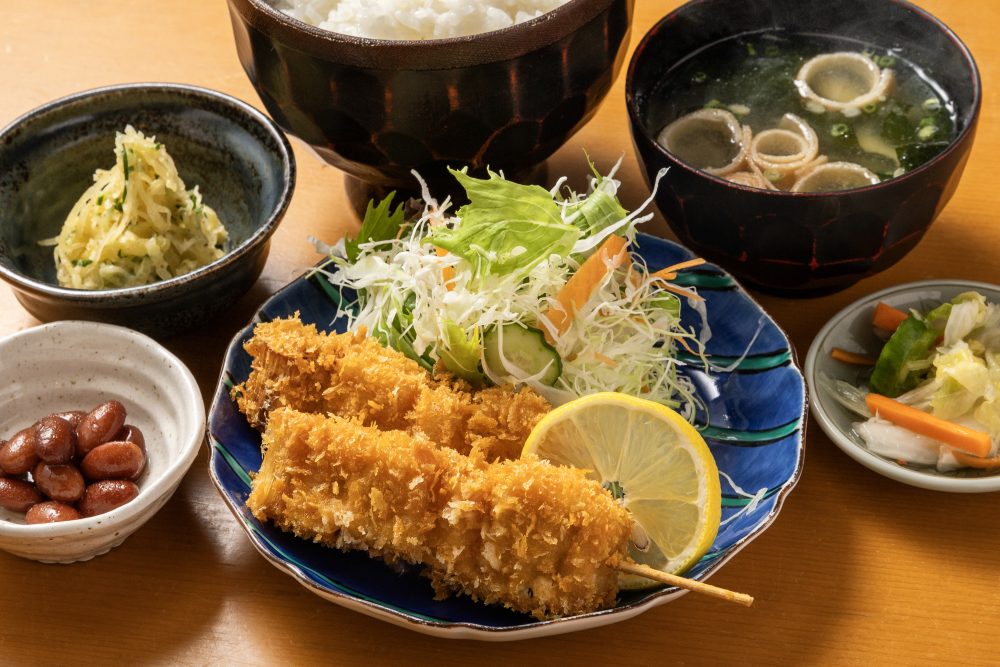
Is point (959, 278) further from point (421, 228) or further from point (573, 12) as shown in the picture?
point (421, 228)

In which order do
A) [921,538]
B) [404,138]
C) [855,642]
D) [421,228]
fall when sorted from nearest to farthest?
[855,642] → [921,538] → [404,138] → [421,228]

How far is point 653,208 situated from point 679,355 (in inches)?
19.4

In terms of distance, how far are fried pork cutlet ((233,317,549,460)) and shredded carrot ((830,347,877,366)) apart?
0.65 m

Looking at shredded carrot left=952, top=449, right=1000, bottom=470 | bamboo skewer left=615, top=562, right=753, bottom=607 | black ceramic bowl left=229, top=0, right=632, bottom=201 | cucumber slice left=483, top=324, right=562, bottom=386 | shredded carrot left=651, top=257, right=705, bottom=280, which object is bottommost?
shredded carrot left=952, top=449, right=1000, bottom=470

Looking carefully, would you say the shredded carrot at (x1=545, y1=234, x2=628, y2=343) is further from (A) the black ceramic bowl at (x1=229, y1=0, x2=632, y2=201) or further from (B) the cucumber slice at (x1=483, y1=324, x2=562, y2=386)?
(A) the black ceramic bowl at (x1=229, y1=0, x2=632, y2=201)

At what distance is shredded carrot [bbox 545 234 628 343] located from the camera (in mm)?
1998

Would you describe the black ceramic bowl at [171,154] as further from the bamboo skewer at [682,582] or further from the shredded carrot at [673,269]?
the bamboo skewer at [682,582]

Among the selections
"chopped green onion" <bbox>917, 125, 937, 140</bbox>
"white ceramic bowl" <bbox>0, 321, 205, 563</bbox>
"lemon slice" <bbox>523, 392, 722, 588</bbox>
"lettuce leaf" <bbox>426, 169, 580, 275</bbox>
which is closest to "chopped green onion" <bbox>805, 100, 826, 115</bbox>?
"chopped green onion" <bbox>917, 125, 937, 140</bbox>

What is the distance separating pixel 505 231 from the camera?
1.99 meters

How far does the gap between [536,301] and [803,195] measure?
21.9 inches

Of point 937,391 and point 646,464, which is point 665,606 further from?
point 937,391

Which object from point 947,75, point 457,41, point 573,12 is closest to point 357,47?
point 457,41

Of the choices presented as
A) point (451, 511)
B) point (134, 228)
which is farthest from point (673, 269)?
point (134, 228)

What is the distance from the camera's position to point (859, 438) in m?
1.90
